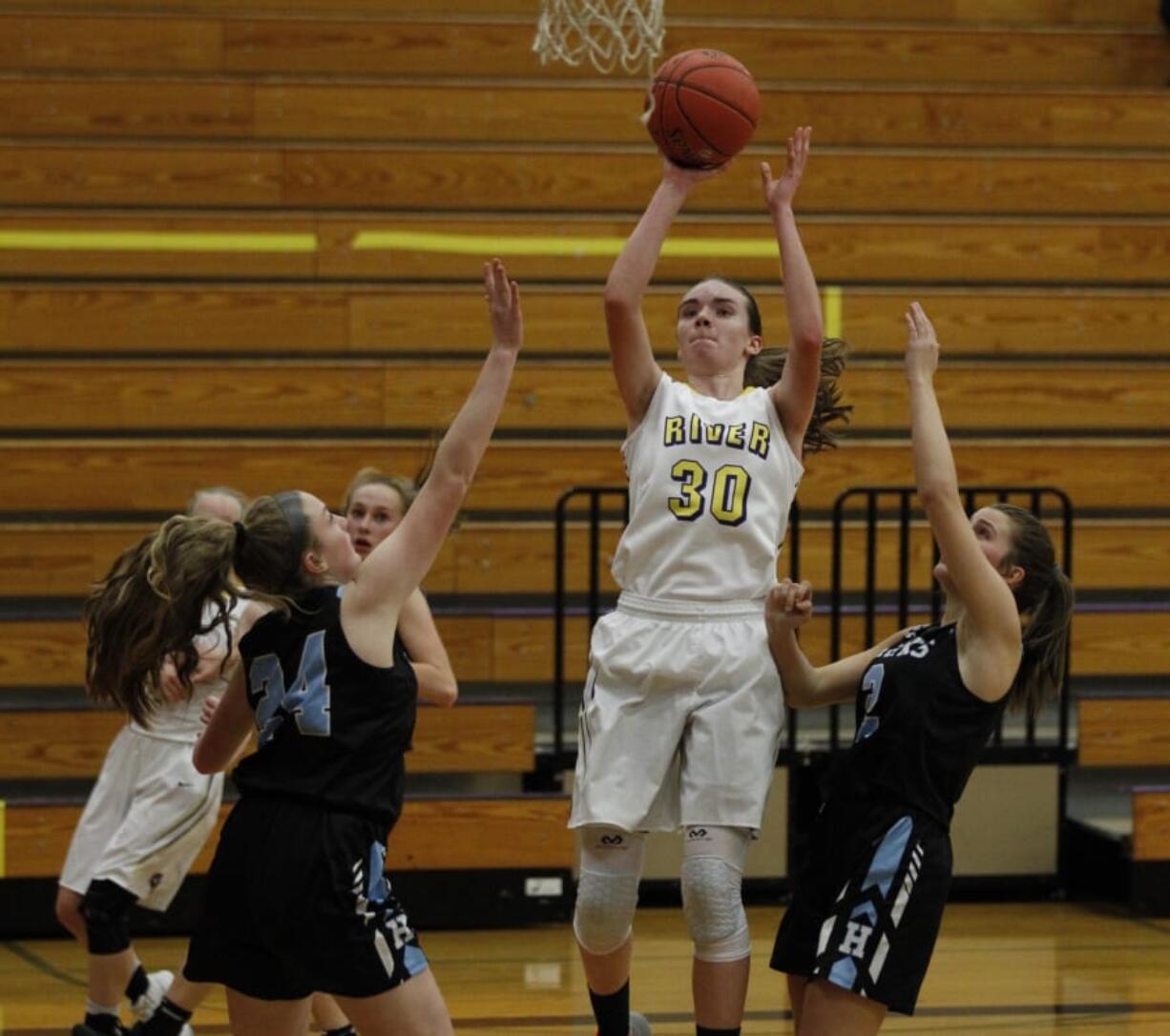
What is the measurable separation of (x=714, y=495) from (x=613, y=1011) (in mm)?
1160

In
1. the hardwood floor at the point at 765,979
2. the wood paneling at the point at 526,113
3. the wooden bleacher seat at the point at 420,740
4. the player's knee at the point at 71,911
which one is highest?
the wood paneling at the point at 526,113

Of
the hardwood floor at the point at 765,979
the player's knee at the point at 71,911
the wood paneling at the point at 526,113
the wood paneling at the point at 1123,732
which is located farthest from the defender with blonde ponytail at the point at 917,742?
the wood paneling at the point at 526,113

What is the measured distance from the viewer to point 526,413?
8.27 m

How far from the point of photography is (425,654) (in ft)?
14.2

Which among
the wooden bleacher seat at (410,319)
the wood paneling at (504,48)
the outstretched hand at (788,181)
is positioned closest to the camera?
the outstretched hand at (788,181)

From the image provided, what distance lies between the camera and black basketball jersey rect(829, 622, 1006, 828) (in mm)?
3982

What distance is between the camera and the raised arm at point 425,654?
4.30m

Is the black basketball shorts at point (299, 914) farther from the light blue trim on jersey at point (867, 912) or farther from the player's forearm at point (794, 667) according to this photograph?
the player's forearm at point (794, 667)

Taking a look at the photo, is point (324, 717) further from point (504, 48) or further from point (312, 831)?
point (504, 48)

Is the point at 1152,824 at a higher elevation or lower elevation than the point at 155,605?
lower

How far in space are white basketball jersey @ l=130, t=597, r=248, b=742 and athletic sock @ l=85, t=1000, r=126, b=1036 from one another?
2.34 feet

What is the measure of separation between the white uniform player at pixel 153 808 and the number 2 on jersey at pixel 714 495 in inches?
61.6

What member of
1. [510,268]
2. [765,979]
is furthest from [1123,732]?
[510,268]

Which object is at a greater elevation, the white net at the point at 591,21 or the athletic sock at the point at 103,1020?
the white net at the point at 591,21
